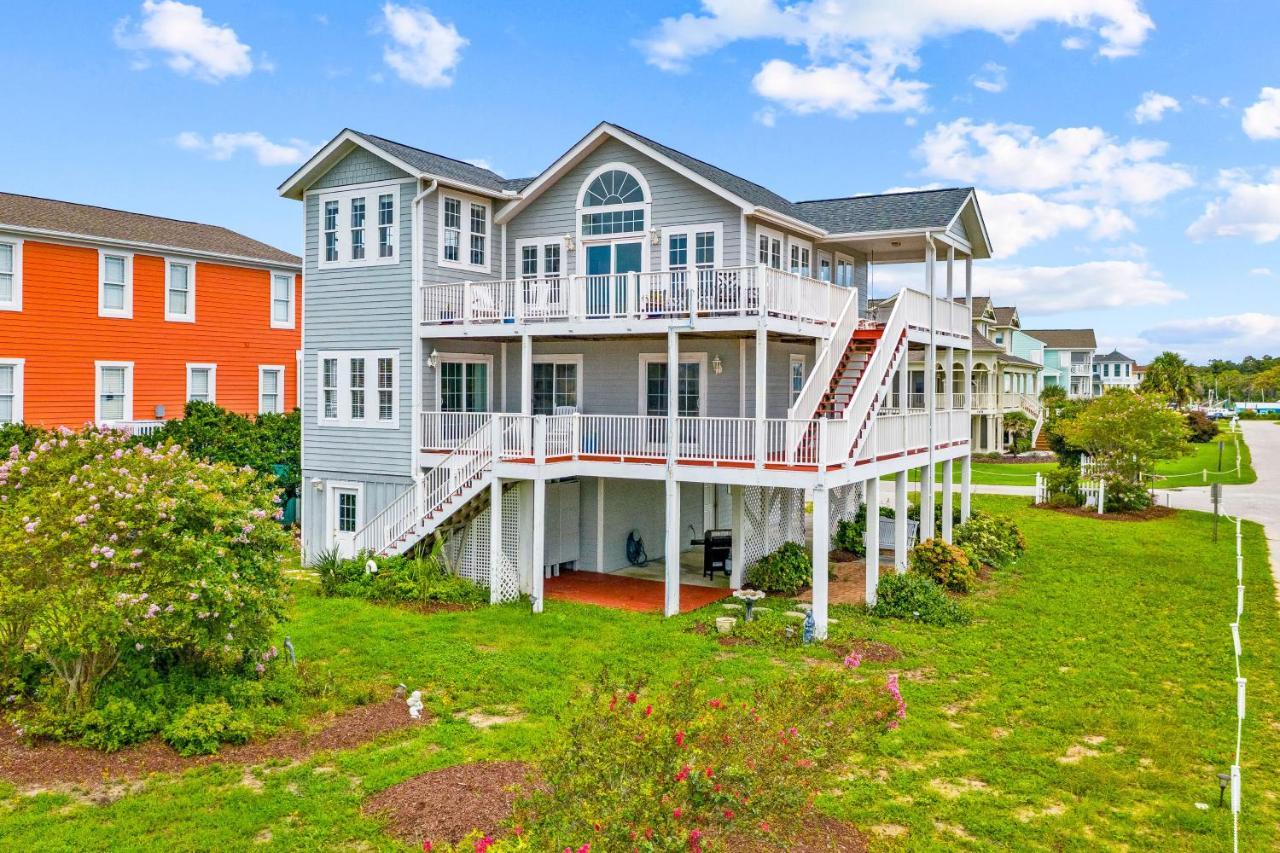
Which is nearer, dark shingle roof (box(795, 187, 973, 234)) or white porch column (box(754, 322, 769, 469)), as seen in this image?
white porch column (box(754, 322, 769, 469))

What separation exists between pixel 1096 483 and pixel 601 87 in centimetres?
2262

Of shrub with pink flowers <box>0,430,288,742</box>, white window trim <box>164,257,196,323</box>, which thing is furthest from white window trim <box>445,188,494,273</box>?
white window trim <box>164,257,196,323</box>

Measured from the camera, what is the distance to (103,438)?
1298cm

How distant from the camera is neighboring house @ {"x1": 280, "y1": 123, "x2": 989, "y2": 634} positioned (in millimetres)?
17250

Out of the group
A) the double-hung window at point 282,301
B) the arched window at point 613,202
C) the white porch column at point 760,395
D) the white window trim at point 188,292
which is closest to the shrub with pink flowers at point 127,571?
the white porch column at point 760,395

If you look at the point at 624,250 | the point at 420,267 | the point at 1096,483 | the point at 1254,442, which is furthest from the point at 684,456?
the point at 1254,442

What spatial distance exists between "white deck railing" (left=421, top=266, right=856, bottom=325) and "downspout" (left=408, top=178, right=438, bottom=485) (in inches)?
7.9

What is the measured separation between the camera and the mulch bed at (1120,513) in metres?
30.4

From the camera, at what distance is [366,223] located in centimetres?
2050

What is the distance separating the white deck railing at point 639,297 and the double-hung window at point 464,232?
3.94ft

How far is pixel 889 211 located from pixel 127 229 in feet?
70.0

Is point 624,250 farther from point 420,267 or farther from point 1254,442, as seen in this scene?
point 1254,442

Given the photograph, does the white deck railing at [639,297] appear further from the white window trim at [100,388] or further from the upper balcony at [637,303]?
the white window trim at [100,388]

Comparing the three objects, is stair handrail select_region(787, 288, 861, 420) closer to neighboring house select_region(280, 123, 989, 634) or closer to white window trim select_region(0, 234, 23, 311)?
neighboring house select_region(280, 123, 989, 634)
